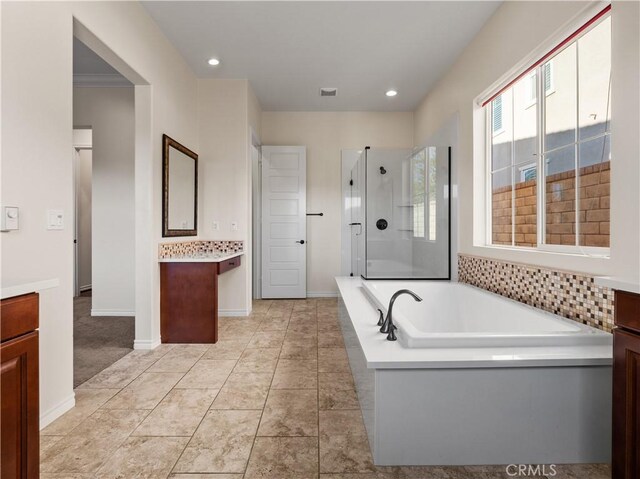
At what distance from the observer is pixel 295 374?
7.43ft

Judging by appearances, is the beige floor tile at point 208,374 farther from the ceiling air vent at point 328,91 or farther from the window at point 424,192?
the ceiling air vent at point 328,91

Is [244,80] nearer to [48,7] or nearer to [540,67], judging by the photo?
[48,7]

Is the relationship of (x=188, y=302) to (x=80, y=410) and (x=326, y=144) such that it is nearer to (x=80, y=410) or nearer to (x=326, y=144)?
(x=80, y=410)

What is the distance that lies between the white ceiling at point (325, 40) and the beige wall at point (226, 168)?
0.24 metres

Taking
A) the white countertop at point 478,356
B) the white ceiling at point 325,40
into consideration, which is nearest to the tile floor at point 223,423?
the white countertop at point 478,356

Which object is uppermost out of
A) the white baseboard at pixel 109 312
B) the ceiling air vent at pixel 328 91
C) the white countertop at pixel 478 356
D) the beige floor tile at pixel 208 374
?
the ceiling air vent at pixel 328 91

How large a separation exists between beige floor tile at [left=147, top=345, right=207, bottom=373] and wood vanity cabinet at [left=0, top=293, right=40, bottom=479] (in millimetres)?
1441

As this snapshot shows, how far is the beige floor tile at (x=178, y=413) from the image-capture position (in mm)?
1631

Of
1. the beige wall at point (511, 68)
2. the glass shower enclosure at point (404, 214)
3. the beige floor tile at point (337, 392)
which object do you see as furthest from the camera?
the glass shower enclosure at point (404, 214)

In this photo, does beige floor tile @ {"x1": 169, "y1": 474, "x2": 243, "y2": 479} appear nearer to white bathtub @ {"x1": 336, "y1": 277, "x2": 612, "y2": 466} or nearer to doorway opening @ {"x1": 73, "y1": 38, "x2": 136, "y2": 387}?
white bathtub @ {"x1": 336, "y1": 277, "x2": 612, "y2": 466}

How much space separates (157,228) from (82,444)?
5.71 ft

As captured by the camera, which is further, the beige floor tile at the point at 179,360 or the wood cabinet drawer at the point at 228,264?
the wood cabinet drawer at the point at 228,264

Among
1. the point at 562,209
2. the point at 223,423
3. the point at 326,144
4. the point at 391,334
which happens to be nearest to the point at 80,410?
the point at 223,423

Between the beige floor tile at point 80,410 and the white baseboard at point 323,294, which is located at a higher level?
the white baseboard at point 323,294
